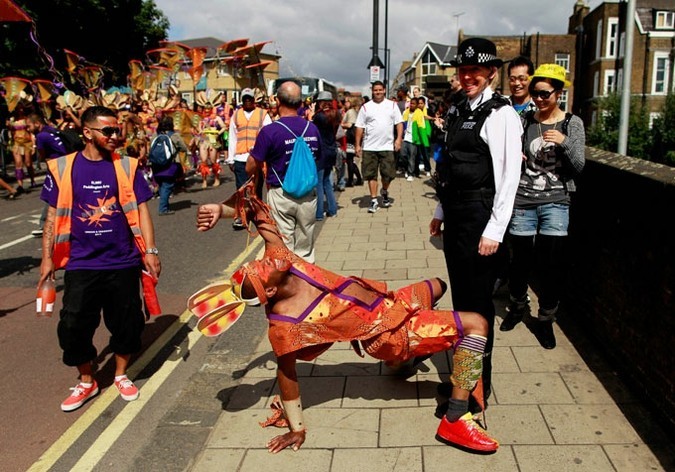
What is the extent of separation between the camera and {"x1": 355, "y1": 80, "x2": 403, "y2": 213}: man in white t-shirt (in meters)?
9.99

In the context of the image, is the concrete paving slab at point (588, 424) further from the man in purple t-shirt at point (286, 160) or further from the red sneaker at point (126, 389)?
the red sneaker at point (126, 389)

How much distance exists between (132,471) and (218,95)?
13.0 meters

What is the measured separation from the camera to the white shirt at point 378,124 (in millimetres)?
9969

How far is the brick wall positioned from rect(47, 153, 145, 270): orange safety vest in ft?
10.6

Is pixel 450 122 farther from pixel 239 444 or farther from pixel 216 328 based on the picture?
pixel 239 444

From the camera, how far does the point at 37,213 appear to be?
457 inches

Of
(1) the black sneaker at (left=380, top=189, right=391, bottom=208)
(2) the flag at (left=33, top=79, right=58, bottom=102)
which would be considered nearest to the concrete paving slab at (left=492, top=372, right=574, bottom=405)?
(1) the black sneaker at (left=380, top=189, right=391, bottom=208)

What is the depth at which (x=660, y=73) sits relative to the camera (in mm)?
47750

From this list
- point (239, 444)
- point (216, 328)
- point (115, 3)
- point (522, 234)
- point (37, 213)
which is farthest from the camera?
point (115, 3)

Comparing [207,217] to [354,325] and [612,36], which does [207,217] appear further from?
[612,36]

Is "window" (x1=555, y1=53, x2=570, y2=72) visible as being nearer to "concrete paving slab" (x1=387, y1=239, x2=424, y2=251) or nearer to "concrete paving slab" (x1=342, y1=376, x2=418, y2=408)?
"concrete paving slab" (x1=387, y1=239, x2=424, y2=251)

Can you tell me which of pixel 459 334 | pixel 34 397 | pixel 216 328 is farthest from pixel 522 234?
pixel 34 397

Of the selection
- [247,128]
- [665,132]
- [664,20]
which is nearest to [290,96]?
[247,128]

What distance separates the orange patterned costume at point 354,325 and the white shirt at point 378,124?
6.99 metres
